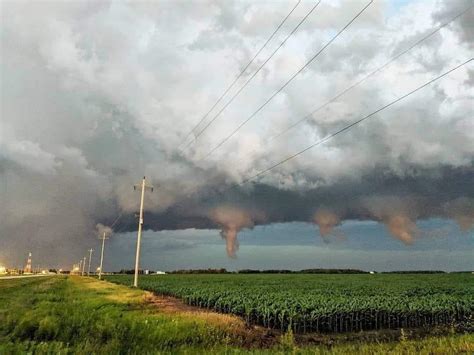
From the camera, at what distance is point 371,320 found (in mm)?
23969

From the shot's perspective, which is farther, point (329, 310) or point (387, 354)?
point (329, 310)

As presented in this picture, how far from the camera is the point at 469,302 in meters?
29.5

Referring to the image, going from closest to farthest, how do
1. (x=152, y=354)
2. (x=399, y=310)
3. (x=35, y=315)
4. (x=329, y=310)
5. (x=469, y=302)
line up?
(x=152, y=354)
(x=35, y=315)
(x=329, y=310)
(x=399, y=310)
(x=469, y=302)

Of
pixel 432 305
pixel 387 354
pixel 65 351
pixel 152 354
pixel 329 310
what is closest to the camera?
pixel 65 351

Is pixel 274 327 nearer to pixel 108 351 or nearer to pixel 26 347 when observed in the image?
pixel 108 351

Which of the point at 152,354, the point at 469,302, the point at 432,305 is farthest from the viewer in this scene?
the point at 469,302

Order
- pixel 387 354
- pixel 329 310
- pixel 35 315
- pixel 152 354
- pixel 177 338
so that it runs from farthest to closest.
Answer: pixel 329 310, pixel 35 315, pixel 177 338, pixel 387 354, pixel 152 354

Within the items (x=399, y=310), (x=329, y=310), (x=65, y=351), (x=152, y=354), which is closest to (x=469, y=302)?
(x=399, y=310)

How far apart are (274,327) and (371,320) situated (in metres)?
6.61

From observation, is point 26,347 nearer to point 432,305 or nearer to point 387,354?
point 387,354

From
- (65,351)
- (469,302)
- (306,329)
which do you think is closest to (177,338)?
(65,351)

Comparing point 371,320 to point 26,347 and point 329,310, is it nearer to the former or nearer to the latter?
point 329,310

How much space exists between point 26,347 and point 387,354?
975 centimetres

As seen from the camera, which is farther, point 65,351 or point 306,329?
point 306,329
